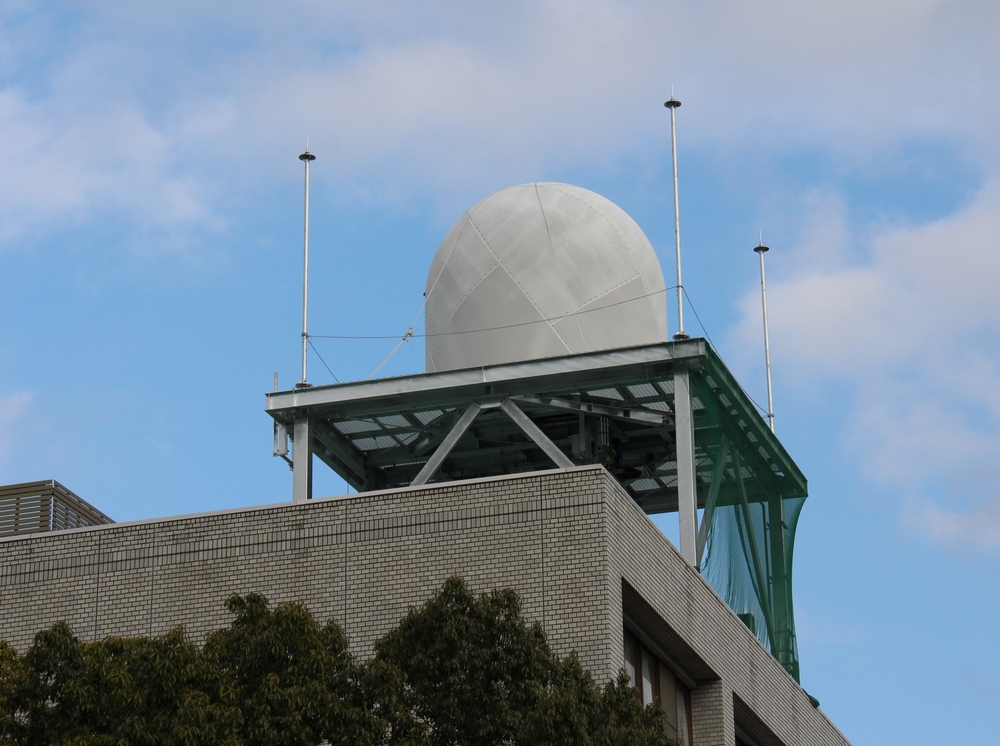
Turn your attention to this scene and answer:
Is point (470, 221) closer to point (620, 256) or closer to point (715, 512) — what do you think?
point (620, 256)

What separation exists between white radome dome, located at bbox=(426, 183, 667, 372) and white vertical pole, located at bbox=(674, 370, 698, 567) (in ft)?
5.89

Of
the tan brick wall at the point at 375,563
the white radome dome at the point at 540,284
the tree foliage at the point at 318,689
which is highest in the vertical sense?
the white radome dome at the point at 540,284

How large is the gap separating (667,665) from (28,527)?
10.8 meters

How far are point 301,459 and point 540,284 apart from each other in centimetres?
512

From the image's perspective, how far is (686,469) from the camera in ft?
103

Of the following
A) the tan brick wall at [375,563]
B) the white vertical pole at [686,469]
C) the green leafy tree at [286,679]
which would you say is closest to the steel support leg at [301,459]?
the tan brick wall at [375,563]

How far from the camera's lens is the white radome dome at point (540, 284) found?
33.6m

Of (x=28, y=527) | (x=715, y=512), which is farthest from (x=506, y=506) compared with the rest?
(x=28, y=527)

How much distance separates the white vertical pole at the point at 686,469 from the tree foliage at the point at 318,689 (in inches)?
388

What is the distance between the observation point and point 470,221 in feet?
114

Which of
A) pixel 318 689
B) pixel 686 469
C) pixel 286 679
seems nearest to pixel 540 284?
pixel 686 469

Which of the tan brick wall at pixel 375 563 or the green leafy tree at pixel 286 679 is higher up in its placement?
the tan brick wall at pixel 375 563

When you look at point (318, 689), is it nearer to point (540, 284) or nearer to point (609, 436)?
point (609, 436)

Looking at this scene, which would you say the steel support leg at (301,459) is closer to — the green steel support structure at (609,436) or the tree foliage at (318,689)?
the green steel support structure at (609,436)
